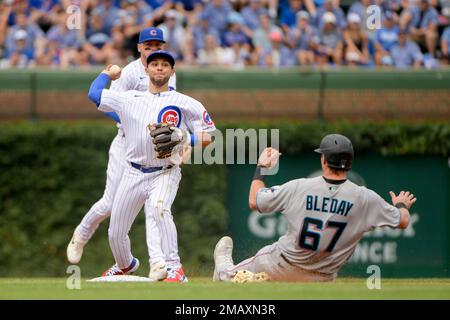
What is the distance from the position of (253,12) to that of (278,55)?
99 cm

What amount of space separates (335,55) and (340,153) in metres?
8.71

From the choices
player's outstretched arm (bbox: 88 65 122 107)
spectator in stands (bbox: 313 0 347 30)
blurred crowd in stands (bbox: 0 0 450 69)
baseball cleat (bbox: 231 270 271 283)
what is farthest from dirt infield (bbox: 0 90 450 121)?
baseball cleat (bbox: 231 270 271 283)

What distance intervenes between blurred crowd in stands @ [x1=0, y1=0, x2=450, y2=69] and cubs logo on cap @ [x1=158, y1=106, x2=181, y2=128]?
22.3 feet

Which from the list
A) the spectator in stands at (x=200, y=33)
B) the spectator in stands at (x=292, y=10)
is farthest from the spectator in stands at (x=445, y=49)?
the spectator in stands at (x=200, y=33)

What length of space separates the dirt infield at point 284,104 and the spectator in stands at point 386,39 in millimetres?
878

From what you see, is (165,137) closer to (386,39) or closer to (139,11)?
(139,11)

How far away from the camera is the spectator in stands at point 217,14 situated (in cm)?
1708

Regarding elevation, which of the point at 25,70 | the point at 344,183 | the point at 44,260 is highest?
the point at 25,70

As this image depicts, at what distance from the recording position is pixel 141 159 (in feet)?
32.3

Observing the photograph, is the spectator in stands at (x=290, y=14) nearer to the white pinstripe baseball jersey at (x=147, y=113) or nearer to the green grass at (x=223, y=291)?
the white pinstripe baseball jersey at (x=147, y=113)

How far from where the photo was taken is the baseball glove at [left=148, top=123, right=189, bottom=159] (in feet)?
31.0

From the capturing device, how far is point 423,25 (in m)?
17.3
